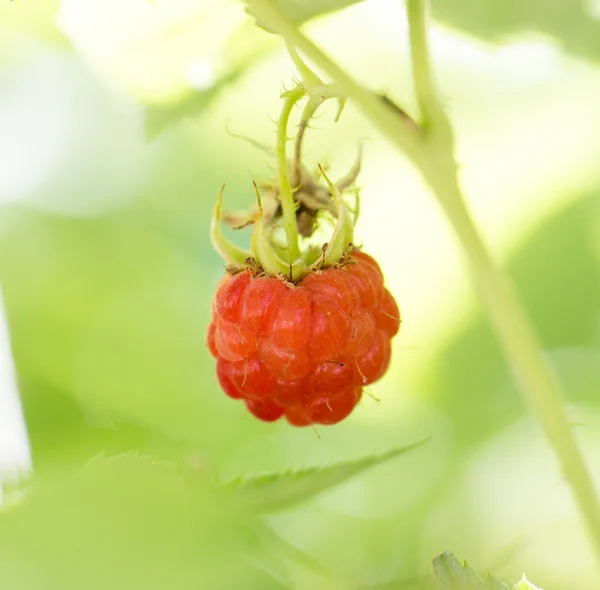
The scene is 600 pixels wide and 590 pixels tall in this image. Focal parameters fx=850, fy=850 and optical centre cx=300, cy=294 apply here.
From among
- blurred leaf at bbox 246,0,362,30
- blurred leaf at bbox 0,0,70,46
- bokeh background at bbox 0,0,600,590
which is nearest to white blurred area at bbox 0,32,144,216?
bokeh background at bbox 0,0,600,590

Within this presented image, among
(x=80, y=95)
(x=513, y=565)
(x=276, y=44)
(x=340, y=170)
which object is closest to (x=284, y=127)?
(x=276, y=44)

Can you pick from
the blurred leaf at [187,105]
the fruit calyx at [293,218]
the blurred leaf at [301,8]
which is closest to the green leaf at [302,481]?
the fruit calyx at [293,218]

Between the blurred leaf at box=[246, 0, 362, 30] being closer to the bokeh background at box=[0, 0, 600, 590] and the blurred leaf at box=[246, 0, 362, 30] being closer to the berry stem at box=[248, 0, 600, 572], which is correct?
the berry stem at box=[248, 0, 600, 572]

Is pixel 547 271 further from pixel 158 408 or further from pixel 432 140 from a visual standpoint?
pixel 432 140

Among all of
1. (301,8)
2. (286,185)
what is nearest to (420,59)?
(301,8)

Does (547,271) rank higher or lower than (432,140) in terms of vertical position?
higher

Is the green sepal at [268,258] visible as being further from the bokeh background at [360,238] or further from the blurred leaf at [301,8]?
the bokeh background at [360,238]

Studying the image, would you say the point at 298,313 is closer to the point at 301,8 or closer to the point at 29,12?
the point at 301,8
